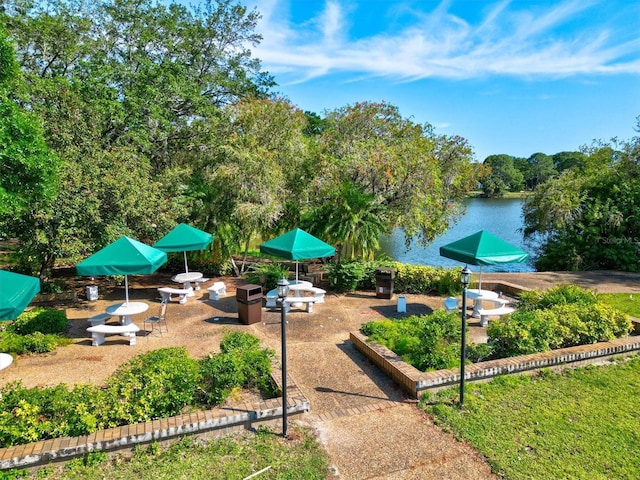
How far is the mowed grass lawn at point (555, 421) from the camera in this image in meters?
4.31

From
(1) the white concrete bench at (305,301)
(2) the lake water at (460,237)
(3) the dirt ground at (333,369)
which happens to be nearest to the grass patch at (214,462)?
(3) the dirt ground at (333,369)

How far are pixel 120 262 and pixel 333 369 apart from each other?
4469 millimetres

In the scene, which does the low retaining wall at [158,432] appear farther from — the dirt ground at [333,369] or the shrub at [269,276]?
the shrub at [269,276]

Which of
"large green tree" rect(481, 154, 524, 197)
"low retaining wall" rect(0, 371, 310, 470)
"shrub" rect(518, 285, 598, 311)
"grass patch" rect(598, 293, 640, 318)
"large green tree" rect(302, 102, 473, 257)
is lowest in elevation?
"low retaining wall" rect(0, 371, 310, 470)

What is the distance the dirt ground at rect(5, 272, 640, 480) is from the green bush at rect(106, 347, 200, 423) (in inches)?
59.0

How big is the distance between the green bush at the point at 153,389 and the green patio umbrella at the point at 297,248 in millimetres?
4182

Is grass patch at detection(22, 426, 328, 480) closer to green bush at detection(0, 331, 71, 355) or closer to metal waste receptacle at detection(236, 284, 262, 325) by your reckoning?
green bush at detection(0, 331, 71, 355)

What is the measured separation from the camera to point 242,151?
13.0 m

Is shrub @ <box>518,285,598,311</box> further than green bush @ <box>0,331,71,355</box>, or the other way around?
shrub @ <box>518,285,598,311</box>

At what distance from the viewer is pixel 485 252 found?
8.53m

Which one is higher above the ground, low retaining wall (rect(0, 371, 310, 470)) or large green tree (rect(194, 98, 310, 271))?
large green tree (rect(194, 98, 310, 271))

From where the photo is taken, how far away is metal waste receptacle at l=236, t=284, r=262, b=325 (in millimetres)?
9039

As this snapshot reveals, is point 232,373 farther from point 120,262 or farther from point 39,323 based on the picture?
point 39,323

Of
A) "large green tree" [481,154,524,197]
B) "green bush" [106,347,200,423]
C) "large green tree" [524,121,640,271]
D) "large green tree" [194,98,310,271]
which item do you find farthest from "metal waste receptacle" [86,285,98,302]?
"large green tree" [481,154,524,197]
